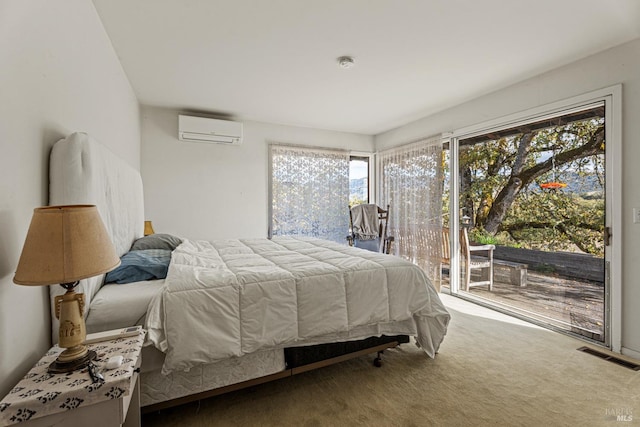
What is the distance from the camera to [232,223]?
4281 mm

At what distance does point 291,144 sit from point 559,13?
131 inches

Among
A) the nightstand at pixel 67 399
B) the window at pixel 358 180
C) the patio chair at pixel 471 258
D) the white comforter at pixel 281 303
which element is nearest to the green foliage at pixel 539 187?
the patio chair at pixel 471 258

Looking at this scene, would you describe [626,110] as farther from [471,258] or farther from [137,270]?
[137,270]

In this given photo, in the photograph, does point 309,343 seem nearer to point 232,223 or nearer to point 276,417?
point 276,417

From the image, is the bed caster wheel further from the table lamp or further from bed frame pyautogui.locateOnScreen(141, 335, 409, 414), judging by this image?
the table lamp

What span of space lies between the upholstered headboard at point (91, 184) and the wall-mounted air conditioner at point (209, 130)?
1.57m

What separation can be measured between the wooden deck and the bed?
1531 mm

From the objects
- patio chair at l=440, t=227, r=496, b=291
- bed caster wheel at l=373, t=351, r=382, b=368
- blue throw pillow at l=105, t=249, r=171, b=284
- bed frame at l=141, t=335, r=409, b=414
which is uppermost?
blue throw pillow at l=105, t=249, r=171, b=284

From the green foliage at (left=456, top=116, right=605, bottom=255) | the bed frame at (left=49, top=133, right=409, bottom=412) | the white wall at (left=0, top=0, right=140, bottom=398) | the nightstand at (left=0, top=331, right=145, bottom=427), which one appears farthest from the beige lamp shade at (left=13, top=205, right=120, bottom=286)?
the green foliage at (left=456, top=116, right=605, bottom=255)

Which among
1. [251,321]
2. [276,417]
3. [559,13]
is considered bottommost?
[276,417]

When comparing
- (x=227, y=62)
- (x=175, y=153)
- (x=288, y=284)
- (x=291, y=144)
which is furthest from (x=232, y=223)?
(x=288, y=284)

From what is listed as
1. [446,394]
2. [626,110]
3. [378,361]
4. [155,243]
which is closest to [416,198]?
[626,110]

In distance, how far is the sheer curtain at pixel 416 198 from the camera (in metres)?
4.04

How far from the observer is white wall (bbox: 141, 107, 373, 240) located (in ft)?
12.6
